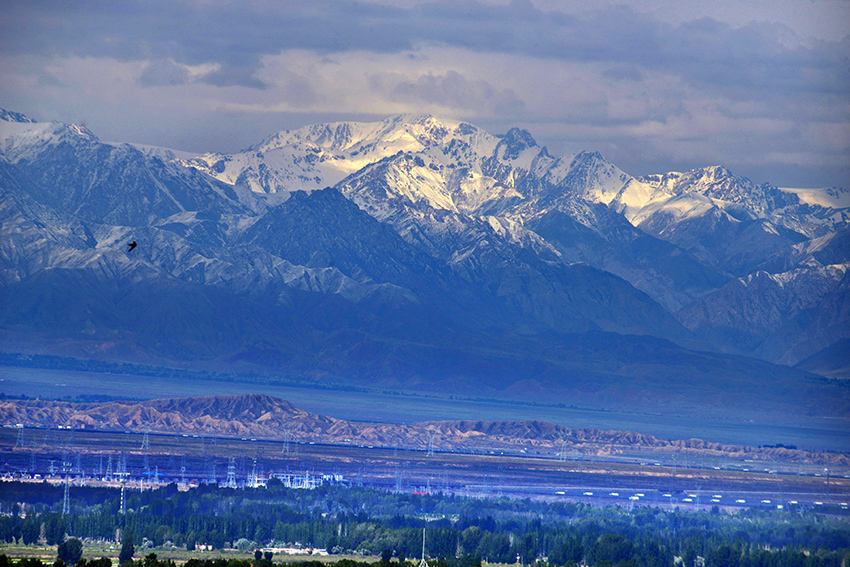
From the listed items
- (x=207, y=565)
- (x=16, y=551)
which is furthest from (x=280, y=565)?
(x=16, y=551)

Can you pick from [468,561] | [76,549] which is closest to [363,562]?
[468,561]

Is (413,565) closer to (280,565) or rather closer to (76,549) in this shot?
(280,565)

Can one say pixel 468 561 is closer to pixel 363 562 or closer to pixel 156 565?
pixel 363 562

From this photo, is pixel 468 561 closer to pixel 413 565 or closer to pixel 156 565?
pixel 413 565

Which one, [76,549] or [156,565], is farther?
[76,549]

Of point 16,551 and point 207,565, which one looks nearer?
point 207,565

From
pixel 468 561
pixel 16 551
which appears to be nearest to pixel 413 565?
pixel 468 561

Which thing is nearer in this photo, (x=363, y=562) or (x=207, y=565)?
(x=207, y=565)
